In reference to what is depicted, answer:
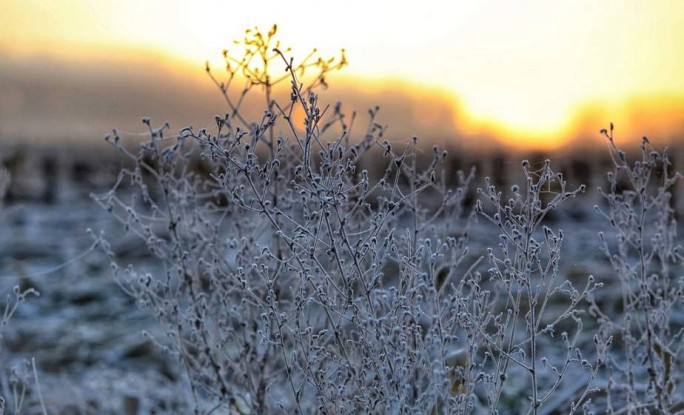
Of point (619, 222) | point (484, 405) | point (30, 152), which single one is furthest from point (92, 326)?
point (30, 152)

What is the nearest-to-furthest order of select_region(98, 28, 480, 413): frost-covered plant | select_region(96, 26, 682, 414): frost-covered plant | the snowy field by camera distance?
select_region(96, 26, 682, 414): frost-covered plant, select_region(98, 28, 480, 413): frost-covered plant, the snowy field

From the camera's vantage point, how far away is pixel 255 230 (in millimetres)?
3613

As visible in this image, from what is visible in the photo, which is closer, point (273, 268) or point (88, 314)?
point (273, 268)

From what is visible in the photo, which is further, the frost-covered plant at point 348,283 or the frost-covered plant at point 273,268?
the frost-covered plant at point 273,268

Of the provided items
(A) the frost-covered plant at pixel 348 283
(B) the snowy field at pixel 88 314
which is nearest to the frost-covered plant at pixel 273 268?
(A) the frost-covered plant at pixel 348 283

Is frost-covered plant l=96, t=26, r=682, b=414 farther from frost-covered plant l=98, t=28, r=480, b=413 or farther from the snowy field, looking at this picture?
the snowy field

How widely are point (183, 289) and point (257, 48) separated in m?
1.18

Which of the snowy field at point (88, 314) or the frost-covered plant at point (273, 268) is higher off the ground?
the frost-covered plant at point (273, 268)

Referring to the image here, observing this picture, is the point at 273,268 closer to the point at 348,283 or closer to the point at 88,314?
the point at 348,283

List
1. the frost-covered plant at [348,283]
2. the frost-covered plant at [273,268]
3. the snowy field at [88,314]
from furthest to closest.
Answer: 1. the snowy field at [88,314]
2. the frost-covered plant at [273,268]
3. the frost-covered plant at [348,283]

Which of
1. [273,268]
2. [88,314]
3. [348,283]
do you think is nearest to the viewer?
[348,283]

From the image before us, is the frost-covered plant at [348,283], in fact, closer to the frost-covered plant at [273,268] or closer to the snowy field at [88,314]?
the frost-covered plant at [273,268]

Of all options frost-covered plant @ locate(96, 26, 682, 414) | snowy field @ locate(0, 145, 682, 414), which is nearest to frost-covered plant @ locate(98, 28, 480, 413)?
frost-covered plant @ locate(96, 26, 682, 414)

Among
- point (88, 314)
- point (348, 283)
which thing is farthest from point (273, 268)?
point (88, 314)
